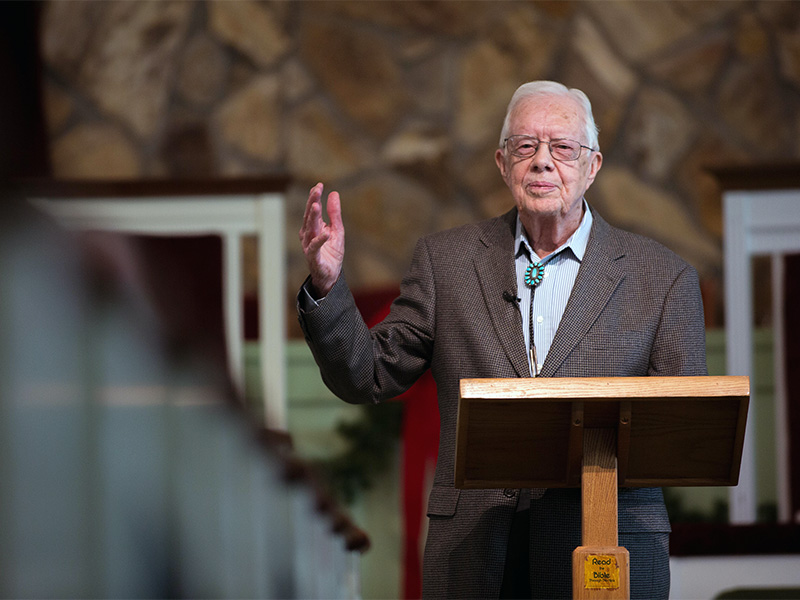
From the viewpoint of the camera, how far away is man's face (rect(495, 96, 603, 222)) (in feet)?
6.05

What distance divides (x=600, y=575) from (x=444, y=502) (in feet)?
1.33

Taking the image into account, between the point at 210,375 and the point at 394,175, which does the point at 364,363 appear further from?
the point at 394,175

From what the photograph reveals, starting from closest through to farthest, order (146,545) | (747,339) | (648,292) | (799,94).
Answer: (146,545)
(648,292)
(747,339)
(799,94)

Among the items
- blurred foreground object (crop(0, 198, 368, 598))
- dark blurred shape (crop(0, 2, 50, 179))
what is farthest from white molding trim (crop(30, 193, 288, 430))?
dark blurred shape (crop(0, 2, 50, 179))

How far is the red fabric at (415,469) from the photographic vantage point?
4.77m

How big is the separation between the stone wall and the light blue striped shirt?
3.51 metres

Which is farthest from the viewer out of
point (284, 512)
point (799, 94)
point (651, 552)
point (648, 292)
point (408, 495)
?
point (799, 94)

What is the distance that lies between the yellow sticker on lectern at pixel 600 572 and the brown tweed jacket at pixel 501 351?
0.25m

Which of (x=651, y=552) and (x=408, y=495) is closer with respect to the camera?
(x=651, y=552)

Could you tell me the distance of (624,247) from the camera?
1892mm

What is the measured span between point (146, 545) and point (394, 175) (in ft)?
15.5

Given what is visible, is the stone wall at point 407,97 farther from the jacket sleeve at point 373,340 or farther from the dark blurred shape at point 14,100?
the dark blurred shape at point 14,100

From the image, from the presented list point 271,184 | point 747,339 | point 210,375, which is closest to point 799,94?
point 747,339

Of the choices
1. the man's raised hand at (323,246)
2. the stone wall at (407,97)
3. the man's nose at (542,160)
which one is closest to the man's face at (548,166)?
the man's nose at (542,160)
